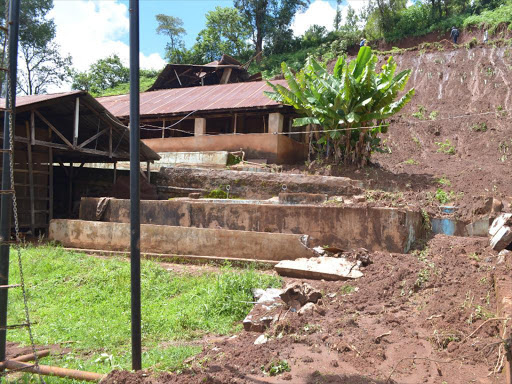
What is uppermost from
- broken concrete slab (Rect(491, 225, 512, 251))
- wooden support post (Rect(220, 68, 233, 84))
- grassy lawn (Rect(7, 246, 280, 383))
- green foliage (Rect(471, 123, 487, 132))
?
wooden support post (Rect(220, 68, 233, 84))

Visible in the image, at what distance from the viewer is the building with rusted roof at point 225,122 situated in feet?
49.4

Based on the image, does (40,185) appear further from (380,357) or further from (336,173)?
(380,357)

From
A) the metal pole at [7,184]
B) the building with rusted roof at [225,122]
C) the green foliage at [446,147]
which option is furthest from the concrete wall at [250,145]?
the metal pole at [7,184]

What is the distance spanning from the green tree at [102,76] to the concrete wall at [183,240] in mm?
32671

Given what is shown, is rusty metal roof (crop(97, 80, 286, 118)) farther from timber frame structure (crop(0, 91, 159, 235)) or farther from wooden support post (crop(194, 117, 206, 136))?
timber frame structure (crop(0, 91, 159, 235))

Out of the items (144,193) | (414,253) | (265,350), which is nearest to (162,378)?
(265,350)

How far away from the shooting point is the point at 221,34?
41.2m

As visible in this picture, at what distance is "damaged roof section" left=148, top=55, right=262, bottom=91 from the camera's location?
90.5 ft

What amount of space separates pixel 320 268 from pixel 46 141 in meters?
9.97

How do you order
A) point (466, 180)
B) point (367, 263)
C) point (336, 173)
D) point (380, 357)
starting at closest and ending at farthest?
point (380, 357), point (367, 263), point (466, 180), point (336, 173)

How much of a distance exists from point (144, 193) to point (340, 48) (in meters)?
26.7

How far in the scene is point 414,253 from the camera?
7.64m

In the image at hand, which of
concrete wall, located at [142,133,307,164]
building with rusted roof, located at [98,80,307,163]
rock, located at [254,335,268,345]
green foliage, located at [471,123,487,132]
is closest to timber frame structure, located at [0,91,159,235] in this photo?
concrete wall, located at [142,133,307,164]

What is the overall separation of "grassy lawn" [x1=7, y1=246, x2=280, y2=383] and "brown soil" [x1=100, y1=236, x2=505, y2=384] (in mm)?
546
